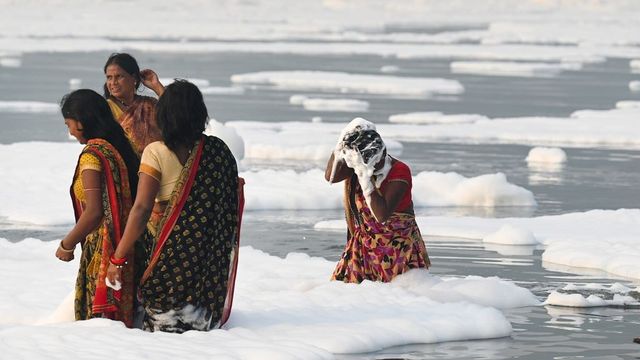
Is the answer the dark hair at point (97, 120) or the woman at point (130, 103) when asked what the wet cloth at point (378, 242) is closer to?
the woman at point (130, 103)

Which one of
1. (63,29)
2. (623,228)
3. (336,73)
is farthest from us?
(63,29)

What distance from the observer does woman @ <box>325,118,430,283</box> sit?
23.8 feet

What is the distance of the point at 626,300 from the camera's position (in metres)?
7.79

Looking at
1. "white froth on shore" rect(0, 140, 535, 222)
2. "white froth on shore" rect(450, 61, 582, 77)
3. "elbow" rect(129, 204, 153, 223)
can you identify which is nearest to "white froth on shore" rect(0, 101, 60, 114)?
"white froth on shore" rect(0, 140, 535, 222)

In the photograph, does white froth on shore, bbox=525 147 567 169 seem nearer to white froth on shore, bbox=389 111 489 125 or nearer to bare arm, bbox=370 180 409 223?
white froth on shore, bbox=389 111 489 125

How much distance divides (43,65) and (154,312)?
3232 centimetres

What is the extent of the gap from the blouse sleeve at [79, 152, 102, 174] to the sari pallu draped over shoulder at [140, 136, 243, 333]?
35 centimetres

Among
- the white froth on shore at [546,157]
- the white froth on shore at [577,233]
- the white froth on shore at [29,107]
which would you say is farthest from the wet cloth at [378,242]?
the white froth on shore at [29,107]

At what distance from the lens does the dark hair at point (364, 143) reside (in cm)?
724

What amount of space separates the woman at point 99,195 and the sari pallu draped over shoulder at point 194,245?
0.14m

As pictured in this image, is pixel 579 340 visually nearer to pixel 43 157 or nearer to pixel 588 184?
pixel 588 184

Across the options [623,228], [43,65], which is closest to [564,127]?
[623,228]

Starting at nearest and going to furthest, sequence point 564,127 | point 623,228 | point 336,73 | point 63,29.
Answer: point 623,228 < point 564,127 < point 336,73 < point 63,29

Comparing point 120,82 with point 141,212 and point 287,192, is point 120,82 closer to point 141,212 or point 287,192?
point 141,212
